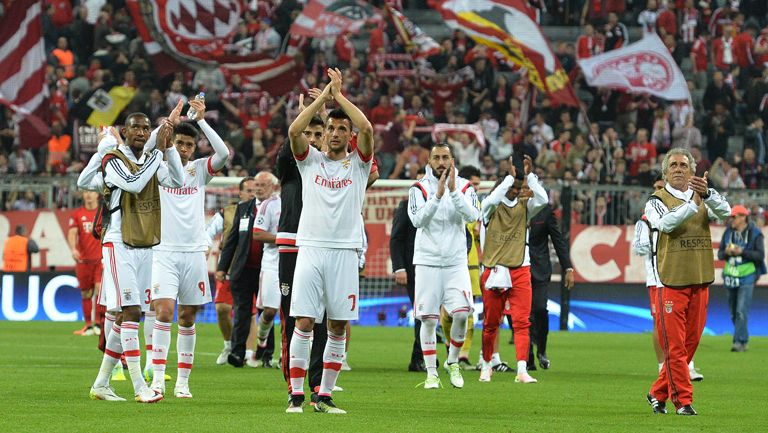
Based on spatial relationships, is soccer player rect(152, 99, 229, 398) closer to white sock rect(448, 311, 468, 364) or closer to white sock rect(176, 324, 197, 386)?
white sock rect(176, 324, 197, 386)

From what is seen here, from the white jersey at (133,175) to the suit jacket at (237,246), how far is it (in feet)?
16.8

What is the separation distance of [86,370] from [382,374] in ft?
11.2

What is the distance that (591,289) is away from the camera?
2789 cm

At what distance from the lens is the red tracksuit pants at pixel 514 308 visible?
16.0 metres

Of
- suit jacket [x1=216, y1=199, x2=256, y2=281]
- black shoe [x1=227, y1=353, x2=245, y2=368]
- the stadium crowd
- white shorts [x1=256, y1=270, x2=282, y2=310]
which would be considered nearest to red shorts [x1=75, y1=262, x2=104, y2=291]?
the stadium crowd

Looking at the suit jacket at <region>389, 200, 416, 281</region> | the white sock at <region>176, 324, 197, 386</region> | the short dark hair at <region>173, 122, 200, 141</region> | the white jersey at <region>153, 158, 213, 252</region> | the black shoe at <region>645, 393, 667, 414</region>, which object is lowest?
the black shoe at <region>645, 393, 667, 414</region>

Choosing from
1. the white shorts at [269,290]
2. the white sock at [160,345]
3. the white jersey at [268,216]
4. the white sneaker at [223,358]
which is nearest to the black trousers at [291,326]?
the white sock at [160,345]

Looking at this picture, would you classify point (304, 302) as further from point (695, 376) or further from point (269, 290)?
point (695, 376)

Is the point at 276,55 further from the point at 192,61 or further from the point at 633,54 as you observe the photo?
the point at 633,54

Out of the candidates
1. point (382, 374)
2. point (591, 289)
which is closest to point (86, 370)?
point (382, 374)

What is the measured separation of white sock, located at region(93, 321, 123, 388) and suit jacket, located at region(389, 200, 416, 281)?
16.3 ft

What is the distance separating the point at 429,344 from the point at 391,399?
1824 mm

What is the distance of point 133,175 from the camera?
12.2 m

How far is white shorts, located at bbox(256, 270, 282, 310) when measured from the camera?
1739 cm
